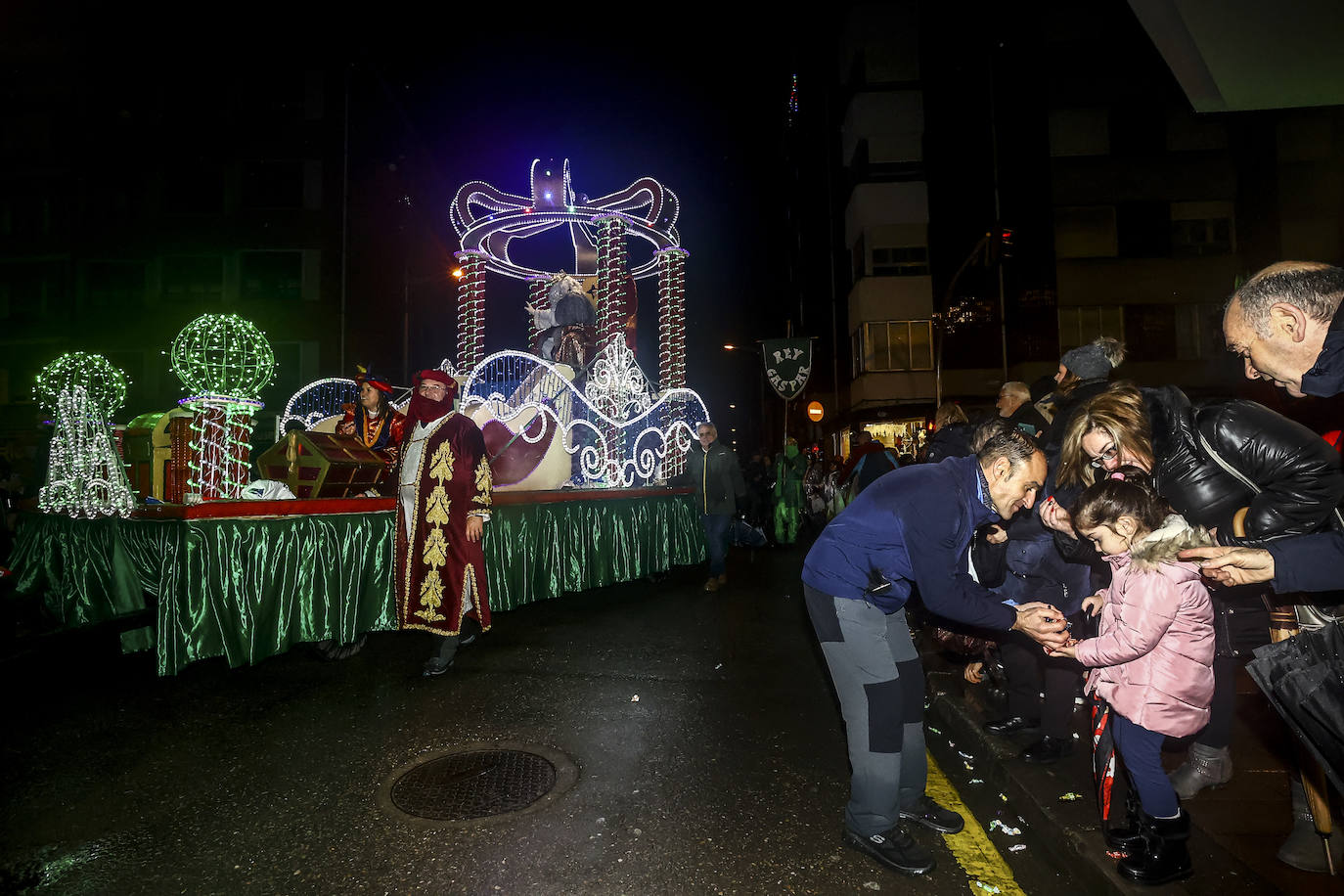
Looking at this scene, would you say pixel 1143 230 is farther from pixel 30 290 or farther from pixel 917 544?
pixel 30 290

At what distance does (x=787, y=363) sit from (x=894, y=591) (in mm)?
16297

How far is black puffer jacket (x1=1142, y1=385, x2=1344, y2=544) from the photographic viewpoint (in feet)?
7.73

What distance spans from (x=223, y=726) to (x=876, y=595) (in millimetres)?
3960

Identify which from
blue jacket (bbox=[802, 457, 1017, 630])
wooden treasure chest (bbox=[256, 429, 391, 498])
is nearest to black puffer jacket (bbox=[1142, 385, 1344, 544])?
blue jacket (bbox=[802, 457, 1017, 630])

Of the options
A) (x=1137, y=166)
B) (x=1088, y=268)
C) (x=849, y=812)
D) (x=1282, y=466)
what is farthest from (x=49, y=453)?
(x=1137, y=166)

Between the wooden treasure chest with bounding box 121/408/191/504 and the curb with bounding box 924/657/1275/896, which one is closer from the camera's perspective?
the curb with bounding box 924/657/1275/896

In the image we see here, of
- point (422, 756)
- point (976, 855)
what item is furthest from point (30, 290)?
point (976, 855)

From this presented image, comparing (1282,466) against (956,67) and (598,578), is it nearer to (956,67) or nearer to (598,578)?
(598,578)

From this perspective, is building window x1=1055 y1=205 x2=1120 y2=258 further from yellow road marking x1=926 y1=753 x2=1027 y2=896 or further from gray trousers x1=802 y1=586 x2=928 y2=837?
gray trousers x1=802 y1=586 x2=928 y2=837

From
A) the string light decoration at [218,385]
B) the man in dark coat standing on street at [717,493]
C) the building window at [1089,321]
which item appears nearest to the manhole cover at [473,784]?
the string light decoration at [218,385]

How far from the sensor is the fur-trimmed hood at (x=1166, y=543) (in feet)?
8.12

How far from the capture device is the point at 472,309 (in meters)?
10.9

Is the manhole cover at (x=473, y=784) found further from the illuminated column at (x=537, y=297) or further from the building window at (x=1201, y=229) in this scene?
the building window at (x=1201, y=229)

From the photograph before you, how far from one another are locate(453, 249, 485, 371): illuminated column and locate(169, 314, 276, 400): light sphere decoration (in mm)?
4354
